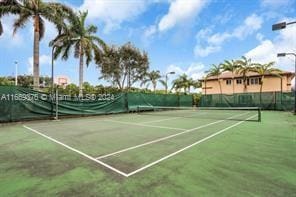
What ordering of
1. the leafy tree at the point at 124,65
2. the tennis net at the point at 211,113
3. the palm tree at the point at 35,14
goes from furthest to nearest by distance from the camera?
the leafy tree at the point at 124,65 → the palm tree at the point at 35,14 → the tennis net at the point at 211,113

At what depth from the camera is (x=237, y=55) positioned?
37906mm

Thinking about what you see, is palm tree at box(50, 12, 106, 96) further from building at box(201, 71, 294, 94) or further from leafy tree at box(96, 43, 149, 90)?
building at box(201, 71, 294, 94)

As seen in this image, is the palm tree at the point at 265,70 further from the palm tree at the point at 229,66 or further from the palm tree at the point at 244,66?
the palm tree at the point at 229,66

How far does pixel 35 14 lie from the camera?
17.7 meters

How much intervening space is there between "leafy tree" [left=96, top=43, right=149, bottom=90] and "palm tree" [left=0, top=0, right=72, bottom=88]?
15.7 m

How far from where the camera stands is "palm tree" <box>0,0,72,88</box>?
55.2ft

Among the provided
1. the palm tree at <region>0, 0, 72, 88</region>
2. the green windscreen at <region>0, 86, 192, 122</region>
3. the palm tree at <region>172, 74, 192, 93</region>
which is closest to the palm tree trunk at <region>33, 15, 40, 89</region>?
the palm tree at <region>0, 0, 72, 88</region>

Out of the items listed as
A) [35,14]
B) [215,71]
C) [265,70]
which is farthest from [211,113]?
[215,71]

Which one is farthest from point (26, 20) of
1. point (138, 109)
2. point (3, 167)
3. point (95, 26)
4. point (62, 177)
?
point (62, 177)

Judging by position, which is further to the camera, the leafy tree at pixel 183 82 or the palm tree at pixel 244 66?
the leafy tree at pixel 183 82

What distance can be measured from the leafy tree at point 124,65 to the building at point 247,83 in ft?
49.1

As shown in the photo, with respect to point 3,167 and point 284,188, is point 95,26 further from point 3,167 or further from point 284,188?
point 284,188

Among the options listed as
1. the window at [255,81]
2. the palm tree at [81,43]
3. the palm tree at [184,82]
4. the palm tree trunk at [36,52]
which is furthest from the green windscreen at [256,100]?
the palm tree trunk at [36,52]

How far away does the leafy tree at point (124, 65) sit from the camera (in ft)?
113
